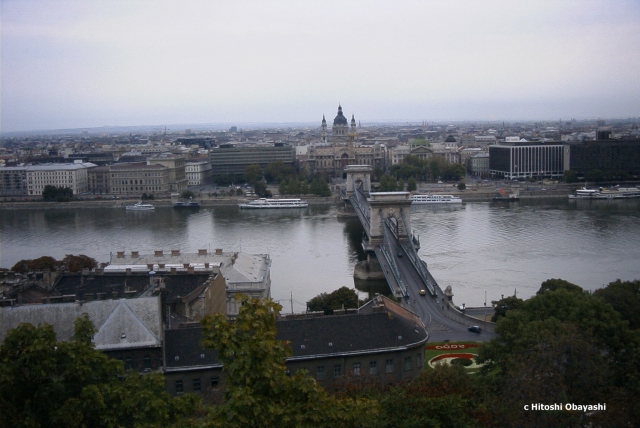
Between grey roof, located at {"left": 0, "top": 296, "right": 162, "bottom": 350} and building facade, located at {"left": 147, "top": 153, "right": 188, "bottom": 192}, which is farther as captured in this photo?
building facade, located at {"left": 147, "top": 153, "right": 188, "bottom": 192}

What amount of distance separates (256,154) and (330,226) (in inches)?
681

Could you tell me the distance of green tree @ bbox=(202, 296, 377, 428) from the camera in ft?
10.5

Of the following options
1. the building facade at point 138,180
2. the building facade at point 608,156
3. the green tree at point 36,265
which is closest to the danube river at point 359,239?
the green tree at point 36,265

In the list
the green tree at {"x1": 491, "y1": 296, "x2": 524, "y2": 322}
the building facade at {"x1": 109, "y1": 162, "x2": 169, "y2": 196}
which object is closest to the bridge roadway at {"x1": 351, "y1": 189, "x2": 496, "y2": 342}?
the green tree at {"x1": 491, "y1": 296, "x2": 524, "y2": 322}

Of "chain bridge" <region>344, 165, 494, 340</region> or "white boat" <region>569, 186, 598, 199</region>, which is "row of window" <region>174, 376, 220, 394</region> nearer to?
"chain bridge" <region>344, 165, 494, 340</region>

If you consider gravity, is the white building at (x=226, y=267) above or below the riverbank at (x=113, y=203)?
above

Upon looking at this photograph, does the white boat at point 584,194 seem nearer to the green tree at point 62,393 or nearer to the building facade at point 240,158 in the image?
the building facade at point 240,158

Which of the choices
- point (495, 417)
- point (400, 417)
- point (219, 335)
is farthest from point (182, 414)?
point (495, 417)

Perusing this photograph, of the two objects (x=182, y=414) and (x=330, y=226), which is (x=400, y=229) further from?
(x=182, y=414)

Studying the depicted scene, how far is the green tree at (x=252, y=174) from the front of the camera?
35438mm

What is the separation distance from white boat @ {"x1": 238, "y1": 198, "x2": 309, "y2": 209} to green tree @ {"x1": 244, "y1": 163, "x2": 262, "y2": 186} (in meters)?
6.68

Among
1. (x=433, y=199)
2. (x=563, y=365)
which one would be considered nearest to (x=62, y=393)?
(x=563, y=365)

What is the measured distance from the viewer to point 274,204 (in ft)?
93.5

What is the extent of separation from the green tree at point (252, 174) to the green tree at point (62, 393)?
103ft
